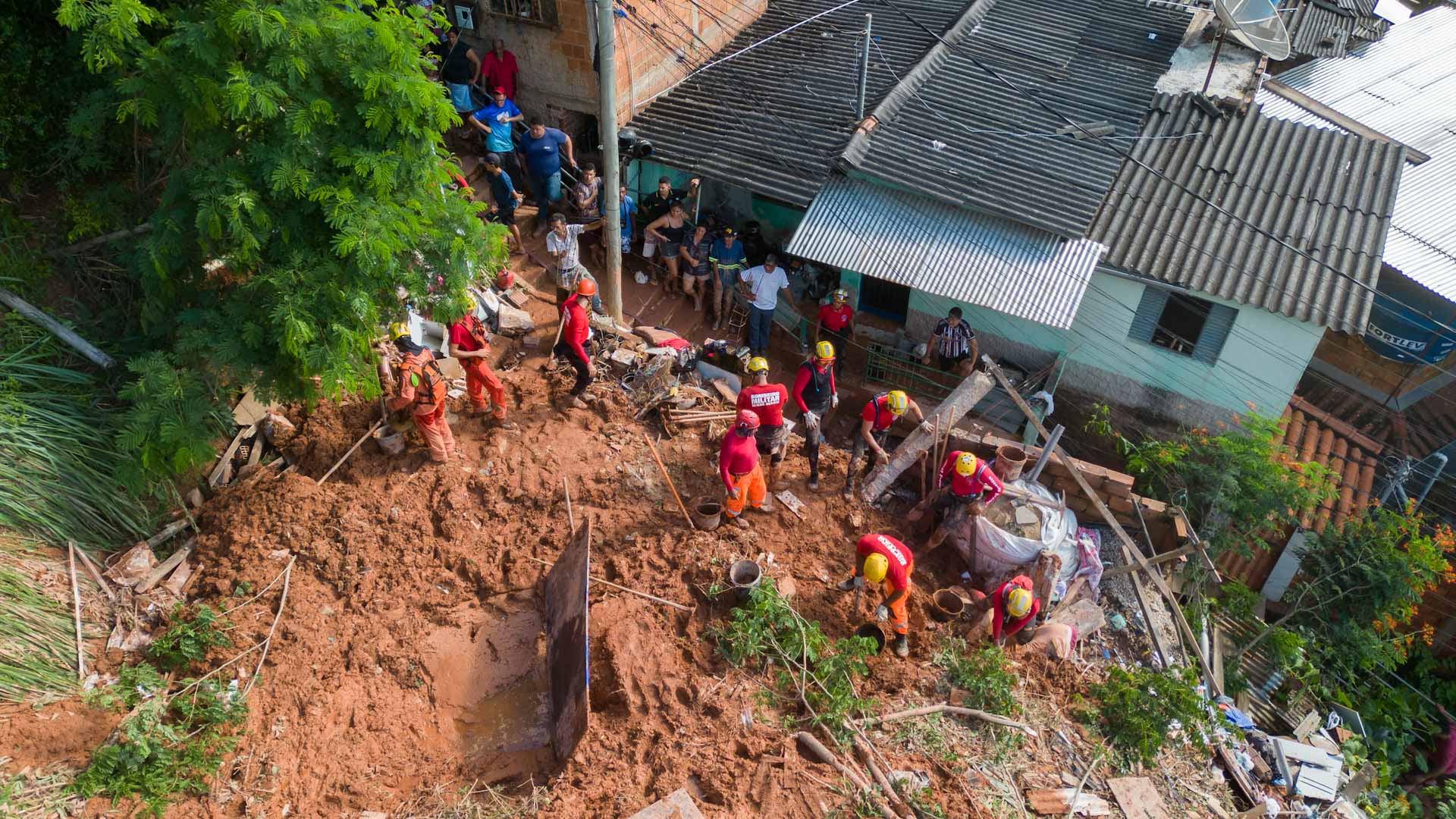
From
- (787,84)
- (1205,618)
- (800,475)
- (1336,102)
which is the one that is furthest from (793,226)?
(1336,102)

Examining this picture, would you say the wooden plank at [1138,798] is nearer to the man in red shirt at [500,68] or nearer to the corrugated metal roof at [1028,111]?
the corrugated metal roof at [1028,111]

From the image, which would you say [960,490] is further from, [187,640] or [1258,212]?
[187,640]

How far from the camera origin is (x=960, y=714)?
291 inches

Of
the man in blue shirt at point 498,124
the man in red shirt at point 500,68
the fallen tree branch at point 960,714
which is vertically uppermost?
the man in red shirt at point 500,68

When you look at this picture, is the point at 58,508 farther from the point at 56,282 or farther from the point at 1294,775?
the point at 1294,775

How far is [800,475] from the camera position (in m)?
9.70

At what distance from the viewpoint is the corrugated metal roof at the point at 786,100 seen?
12180 millimetres

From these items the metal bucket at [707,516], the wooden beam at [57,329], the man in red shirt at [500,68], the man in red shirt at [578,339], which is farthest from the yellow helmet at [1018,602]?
Answer: the man in red shirt at [500,68]

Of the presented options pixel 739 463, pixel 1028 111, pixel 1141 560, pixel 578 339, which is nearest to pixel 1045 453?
pixel 1141 560

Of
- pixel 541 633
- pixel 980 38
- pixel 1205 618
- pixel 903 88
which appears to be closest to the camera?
pixel 541 633

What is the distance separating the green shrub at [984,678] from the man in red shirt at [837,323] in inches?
214

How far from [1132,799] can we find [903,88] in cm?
1019

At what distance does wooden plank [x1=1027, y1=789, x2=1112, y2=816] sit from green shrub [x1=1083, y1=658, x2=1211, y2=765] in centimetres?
81

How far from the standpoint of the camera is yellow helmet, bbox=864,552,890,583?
24.6 ft
